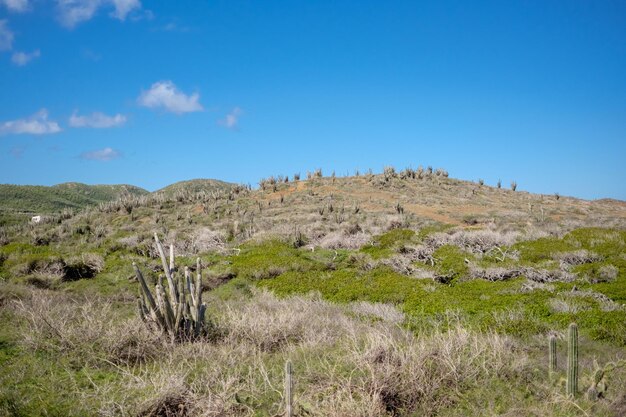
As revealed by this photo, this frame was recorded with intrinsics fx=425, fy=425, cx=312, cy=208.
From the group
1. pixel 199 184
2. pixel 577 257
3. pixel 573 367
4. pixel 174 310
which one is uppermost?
pixel 199 184

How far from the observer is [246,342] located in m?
8.17

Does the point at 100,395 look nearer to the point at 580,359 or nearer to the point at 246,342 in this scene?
the point at 246,342

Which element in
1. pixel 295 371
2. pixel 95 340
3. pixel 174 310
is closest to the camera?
pixel 295 371

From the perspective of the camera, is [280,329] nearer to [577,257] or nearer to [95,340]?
[95,340]

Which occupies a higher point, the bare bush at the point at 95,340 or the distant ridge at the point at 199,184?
the distant ridge at the point at 199,184

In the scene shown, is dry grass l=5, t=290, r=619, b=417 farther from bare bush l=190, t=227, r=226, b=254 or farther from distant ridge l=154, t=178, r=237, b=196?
distant ridge l=154, t=178, r=237, b=196

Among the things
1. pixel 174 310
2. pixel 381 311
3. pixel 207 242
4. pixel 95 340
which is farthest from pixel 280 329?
pixel 207 242

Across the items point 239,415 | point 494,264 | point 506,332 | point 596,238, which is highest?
point 596,238

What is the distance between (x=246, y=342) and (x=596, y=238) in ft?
49.0

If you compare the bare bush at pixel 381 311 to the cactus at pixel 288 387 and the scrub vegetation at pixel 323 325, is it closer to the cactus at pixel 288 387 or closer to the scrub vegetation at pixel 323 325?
the scrub vegetation at pixel 323 325

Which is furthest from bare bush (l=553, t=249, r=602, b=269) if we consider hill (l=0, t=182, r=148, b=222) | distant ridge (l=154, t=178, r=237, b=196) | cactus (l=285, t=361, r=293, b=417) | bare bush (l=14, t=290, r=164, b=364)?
distant ridge (l=154, t=178, r=237, b=196)

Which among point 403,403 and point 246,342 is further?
point 246,342

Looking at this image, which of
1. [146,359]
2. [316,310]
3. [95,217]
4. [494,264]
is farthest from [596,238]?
[95,217]

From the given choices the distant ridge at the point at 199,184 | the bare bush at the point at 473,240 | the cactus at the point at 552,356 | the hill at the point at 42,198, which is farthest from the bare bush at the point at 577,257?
the distant ridge at the point at 199,184
